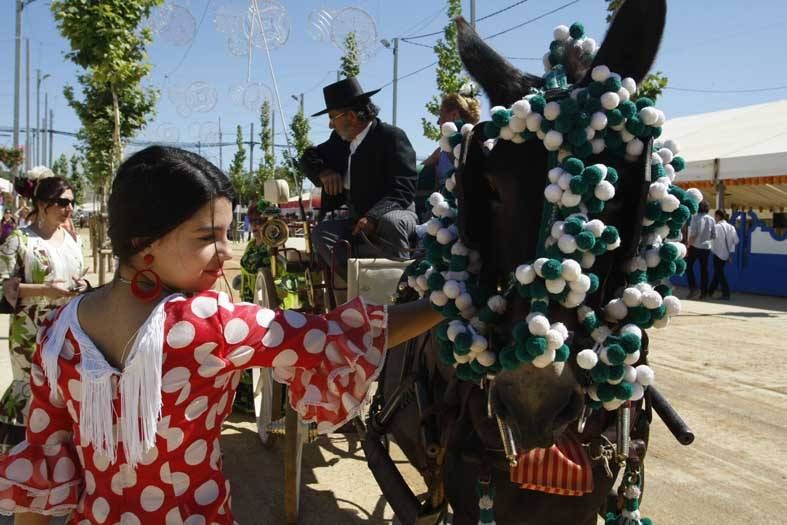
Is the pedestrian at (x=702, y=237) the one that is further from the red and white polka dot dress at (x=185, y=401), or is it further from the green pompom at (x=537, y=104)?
the red and white polka dot dress at (x=185, y=401)

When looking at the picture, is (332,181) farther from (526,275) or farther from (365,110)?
(526,275)

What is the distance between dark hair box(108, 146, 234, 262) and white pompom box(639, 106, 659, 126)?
3.52 feet

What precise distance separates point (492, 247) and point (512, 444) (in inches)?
20.8

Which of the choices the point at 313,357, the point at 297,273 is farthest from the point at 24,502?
the point at 297,273

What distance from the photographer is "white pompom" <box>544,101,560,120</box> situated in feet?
5.26

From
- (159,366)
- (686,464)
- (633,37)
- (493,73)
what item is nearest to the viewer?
(159,366)

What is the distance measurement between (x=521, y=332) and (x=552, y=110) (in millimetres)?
579

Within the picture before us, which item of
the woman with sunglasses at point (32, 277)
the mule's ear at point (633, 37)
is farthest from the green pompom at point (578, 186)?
the woman with sunglasses at point (32, 277)

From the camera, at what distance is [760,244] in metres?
13.6

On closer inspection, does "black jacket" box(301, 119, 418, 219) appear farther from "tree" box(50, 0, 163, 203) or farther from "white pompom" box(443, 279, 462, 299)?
"tree" box(50, 0, 163, 203)

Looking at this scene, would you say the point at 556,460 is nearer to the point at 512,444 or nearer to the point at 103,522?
the point at 512,444

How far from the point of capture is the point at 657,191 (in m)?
1.60

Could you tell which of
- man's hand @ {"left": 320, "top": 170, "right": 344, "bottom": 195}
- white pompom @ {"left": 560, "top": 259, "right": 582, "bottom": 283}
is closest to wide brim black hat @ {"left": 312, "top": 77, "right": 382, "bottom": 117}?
man's hand @ {"left": 320, "top": 170, "right": 344, "bottom": 195}

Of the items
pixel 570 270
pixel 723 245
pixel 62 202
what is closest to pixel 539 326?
pixel 570 270
